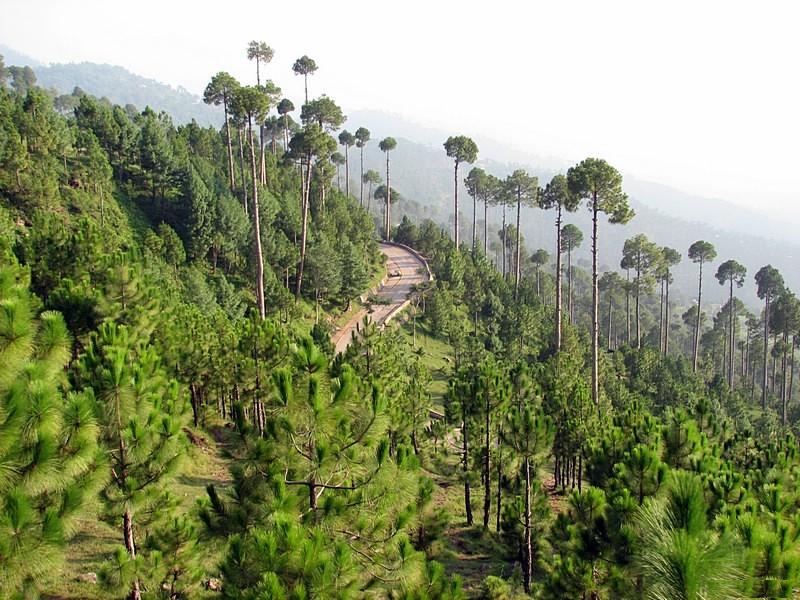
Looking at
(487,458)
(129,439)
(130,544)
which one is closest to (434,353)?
(487,458)

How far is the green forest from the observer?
6.24 m

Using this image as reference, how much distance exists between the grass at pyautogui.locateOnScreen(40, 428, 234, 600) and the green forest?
8 cm

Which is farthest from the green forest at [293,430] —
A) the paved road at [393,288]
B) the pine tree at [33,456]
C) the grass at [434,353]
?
the paved road at [393,288]

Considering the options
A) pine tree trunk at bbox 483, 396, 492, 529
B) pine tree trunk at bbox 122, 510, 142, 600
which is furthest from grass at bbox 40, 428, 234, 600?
pine tree trunk at bbox 483, 396, 492, 529

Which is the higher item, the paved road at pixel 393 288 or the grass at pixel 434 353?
the paved road at pixel 393 288

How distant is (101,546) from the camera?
44.0ft

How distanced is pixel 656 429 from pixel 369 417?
9.61 metres

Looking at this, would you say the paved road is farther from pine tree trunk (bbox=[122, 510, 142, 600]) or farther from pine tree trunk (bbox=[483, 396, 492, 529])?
pine tree trunk (bbox=[122, 510, 142, 600])

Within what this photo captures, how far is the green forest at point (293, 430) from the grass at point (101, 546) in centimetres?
8

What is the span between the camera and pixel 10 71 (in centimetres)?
11725

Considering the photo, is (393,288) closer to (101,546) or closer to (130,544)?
(101,546)

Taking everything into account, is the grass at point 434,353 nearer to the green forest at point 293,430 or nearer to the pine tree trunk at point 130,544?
the green forest at point 293,430

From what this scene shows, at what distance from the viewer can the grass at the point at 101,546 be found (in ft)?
34.1

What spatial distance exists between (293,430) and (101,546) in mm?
9290
